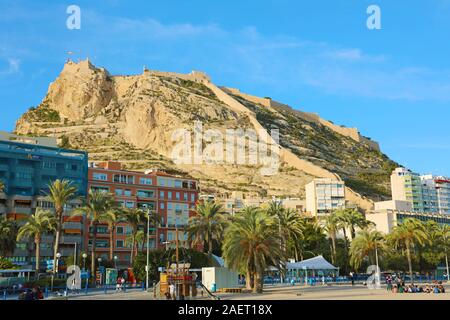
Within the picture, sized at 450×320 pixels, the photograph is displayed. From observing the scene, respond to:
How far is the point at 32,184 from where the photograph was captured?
78000 millimetres

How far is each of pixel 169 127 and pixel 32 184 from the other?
86.1 m

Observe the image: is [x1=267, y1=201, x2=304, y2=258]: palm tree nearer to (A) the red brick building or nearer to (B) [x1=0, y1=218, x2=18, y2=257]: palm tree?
(A) the red brick building

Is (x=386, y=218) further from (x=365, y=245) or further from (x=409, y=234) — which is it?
(x=365, y=245)

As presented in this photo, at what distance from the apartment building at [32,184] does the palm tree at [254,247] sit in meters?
35.5

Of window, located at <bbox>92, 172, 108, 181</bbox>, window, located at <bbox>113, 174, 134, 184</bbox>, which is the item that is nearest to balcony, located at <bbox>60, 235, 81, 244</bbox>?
window, located at <bbox>92, 172, 108, 181</bbox>

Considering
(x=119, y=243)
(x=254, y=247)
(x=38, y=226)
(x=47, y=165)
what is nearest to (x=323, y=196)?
(x=119, y=243)

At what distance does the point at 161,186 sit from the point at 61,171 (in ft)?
58.8

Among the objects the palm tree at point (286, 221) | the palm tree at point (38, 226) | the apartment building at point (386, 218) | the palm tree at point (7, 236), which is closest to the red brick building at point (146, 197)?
the palm tree at point (286, 221)

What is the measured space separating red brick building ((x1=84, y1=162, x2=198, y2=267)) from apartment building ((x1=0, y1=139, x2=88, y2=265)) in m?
4.62

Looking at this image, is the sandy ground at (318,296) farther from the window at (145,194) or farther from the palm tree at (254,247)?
the window at (145,194)

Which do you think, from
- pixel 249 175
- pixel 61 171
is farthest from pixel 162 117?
pixel 61 171

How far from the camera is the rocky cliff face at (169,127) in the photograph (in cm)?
14838

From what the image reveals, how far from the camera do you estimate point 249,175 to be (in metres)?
149

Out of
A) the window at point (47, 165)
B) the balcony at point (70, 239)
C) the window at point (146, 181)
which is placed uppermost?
the window at point (47, 165)
